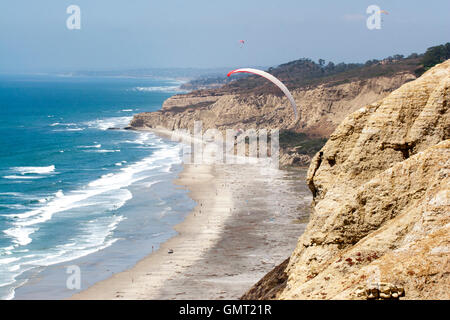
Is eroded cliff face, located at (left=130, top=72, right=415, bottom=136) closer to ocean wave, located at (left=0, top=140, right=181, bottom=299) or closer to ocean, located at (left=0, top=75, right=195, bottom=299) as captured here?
ocean, located at (left=0, top=75, right=195, bottom=299)

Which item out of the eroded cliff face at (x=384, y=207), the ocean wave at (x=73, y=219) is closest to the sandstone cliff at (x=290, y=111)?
the ocean wave at (x=73, y=219)

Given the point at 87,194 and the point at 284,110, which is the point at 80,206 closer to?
the point at 87,194

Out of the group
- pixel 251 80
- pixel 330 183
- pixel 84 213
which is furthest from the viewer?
pixel 251 80

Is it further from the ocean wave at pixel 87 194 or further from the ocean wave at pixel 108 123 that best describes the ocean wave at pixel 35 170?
the ocean wave at pixel 108 123

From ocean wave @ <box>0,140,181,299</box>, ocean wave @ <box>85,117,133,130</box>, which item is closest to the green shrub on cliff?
ocean wave @ <box>0,140,181,299</box>

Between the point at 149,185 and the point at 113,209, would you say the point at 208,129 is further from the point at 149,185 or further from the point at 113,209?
the point at 113,209

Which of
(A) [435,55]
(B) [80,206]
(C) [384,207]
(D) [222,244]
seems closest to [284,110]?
(A) [435,55]
